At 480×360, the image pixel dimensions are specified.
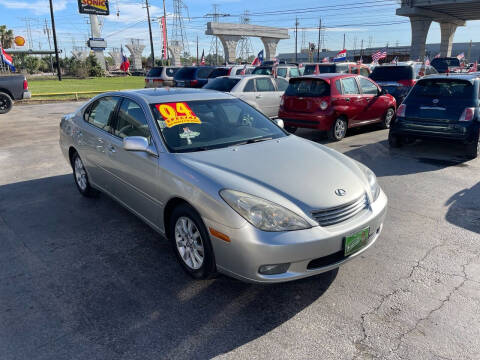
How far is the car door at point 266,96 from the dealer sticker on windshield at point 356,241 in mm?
8063

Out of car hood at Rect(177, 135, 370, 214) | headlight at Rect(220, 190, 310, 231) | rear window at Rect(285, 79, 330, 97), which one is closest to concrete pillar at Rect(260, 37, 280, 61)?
rear window at Rect(285, 79, 330, 97)

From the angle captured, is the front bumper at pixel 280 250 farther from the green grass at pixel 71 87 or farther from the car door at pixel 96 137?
the green grass at pixel 71 87

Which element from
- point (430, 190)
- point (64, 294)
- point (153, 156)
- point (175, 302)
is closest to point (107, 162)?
point (153, 156)

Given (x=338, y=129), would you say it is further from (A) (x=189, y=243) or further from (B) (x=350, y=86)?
(A) (x=189, y=243)

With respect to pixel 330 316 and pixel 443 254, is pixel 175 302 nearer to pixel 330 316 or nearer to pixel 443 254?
pixel 330 316

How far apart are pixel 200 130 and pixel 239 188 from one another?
1.19 m

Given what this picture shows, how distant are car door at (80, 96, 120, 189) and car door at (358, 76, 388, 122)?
22.1 ft

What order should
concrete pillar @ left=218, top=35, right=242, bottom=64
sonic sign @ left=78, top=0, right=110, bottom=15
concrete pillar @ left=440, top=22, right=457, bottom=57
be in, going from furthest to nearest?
concrete pillar @ left=218, top=35, right=242, bottom=64 → sonic sign @ left=78, top=0, right=110, bottom=15 → concrete pillar @ left=440, top=22, right=457, bottom=57

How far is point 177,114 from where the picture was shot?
12.8 ft

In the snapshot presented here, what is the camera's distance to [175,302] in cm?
308

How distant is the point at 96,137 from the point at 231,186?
253 centimetres

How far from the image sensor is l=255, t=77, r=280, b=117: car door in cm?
1080

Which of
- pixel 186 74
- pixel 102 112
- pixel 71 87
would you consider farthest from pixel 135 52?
pixel 102 112

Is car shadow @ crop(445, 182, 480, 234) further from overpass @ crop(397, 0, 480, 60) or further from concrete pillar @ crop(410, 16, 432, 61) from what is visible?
concrete pillar @ crop(410, 16, 432, 61)
